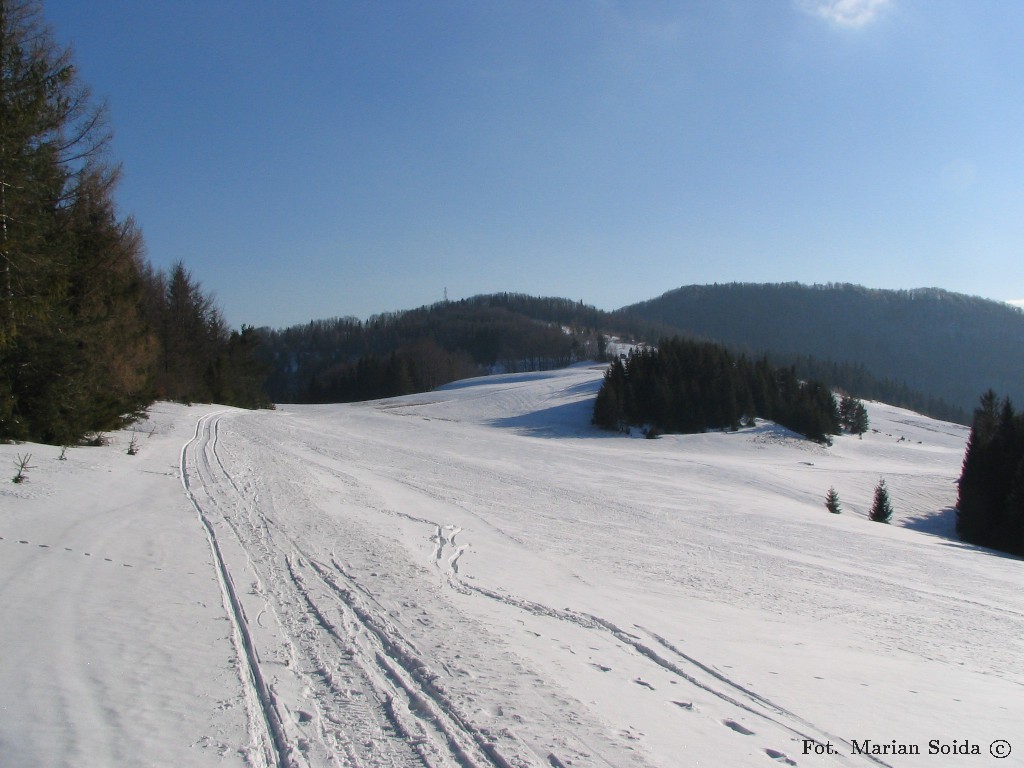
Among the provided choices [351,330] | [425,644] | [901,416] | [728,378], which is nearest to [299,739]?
[425,644]

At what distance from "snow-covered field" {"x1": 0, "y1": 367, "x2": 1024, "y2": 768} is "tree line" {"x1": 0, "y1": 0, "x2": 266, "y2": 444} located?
4.81 feet

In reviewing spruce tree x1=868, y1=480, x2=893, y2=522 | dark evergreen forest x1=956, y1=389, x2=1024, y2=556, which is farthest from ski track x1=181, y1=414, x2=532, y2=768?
dark evergreen forest x1=956, y1=389, x2=1024, y2=556

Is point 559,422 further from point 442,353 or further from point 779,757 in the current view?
point 442,353

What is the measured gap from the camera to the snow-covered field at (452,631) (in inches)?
161

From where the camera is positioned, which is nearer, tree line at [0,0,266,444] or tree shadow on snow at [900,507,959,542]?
tree line at [0,0,266,444]

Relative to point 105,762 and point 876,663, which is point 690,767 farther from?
point 876,663

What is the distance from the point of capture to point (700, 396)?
197 feet

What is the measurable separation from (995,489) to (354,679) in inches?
1487

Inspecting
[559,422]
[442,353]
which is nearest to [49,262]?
[559,422]

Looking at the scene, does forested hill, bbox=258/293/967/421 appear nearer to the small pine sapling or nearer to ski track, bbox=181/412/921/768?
the small pine sapling

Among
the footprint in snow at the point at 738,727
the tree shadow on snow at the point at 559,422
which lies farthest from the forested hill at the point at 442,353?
the footprint in snow at the point at 738,727

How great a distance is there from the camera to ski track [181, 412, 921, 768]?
3895 mm

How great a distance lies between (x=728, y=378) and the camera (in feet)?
199
